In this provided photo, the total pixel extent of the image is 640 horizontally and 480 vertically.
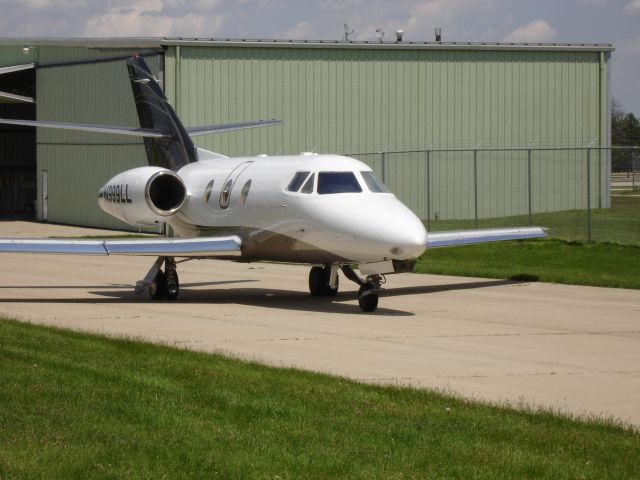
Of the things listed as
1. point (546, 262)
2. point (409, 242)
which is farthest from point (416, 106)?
point (409, 242)

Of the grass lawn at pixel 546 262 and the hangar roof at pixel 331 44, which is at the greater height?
the hangar roof at pixel 331 44

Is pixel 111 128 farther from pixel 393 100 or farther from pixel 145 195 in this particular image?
pixel 393 100

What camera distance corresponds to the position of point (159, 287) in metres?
20.2

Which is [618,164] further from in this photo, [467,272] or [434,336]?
[434,336]

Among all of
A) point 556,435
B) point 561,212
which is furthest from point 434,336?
point 561,212

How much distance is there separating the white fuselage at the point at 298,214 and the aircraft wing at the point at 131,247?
27.3 inches

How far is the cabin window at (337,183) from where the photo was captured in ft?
59.8

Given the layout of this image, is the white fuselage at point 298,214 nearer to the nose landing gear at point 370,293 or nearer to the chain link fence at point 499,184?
the nose landing gear at point 370,293

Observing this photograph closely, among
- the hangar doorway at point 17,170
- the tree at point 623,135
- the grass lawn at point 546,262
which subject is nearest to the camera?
the grass lawn at point 546,262

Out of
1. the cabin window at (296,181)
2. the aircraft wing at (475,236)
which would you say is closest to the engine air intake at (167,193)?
the cabin window at (296,181)

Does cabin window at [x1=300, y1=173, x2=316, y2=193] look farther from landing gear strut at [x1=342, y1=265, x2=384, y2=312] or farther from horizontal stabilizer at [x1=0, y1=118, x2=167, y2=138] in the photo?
horizontal stabilizer at [x1=0, y1=118, x2=167, y2=138]

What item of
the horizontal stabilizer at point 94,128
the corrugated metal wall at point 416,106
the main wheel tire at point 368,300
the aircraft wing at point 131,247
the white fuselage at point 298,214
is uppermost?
the corrugated metal wall at point 416,106

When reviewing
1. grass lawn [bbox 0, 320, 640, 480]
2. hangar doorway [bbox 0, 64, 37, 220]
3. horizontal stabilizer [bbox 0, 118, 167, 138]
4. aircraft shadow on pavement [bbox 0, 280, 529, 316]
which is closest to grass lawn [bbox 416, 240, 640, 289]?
aircraft shadow on pavement [bbox 0, 280, 529, 316]

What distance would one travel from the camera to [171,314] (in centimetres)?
1769
